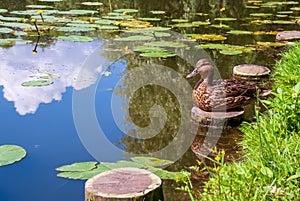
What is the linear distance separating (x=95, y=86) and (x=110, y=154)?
4.39ft

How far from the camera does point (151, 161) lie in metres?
2.75

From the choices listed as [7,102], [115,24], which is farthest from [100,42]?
[7,102]

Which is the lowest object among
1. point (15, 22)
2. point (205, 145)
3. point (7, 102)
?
point (205, 145)

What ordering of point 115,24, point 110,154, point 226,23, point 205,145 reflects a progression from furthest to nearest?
point 226,23 → point 115,24 → point 205,145 → point 110,154

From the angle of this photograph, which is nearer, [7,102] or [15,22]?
[7,102]

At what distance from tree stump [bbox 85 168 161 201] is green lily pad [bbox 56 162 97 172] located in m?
0.38

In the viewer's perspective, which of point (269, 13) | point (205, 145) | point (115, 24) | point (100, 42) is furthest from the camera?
point (269, 13)

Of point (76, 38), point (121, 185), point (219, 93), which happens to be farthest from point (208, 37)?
point (121, 185)

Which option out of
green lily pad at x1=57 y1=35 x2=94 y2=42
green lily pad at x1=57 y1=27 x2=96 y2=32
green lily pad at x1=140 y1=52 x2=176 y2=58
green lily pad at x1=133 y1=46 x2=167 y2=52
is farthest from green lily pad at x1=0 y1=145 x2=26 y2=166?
green lily pad at x1=57 y1=27 x2=96 y2=32

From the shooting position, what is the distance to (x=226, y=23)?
725cm

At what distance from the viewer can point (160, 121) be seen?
3.46 m

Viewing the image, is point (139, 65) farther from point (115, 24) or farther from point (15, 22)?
point (15, 22)

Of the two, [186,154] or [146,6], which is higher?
[146,6]

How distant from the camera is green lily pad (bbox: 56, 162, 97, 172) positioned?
8.48 ft
